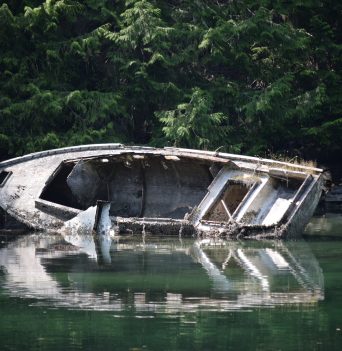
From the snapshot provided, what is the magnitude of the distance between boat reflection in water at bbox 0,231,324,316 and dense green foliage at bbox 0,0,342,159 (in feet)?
24.7

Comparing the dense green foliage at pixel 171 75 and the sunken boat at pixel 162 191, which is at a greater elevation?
the dense green foliage at pixel 171 75

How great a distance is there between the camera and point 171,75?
31.0m

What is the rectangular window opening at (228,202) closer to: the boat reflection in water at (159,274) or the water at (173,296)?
the boat reflection in water at (159,274)

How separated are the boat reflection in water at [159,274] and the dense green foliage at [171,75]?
24.7 ft

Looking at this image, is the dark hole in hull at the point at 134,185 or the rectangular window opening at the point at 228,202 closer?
the rectangular window opening at the point at 228,202

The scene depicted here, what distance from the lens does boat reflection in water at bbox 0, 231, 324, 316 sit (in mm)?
13789

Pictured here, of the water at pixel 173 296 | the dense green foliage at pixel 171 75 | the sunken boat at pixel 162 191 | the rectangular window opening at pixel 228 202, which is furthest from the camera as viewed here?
the dense green foliage at pixel 171 75

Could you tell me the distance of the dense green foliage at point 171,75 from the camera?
1149 inches

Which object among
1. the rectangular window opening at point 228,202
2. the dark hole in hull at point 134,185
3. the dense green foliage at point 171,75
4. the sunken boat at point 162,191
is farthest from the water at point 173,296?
the dense green foliage at point 171,75

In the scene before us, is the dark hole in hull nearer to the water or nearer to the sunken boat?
the sunken boat

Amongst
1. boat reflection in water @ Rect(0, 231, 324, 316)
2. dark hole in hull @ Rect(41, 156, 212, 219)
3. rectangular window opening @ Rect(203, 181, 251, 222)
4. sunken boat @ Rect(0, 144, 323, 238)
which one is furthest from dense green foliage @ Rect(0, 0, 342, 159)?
boat reflection in water @ Rect(0, 231, 324, 316)

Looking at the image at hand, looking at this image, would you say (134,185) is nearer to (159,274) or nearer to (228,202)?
(228,202)

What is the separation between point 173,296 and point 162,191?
10841mm

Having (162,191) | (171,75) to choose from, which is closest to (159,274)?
(162,191)
